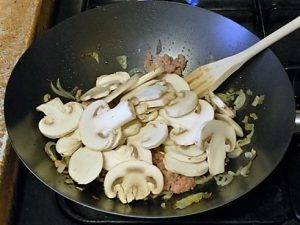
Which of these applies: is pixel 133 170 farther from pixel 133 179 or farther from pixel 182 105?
pixel 182 105

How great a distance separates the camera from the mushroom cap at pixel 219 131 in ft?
2.81

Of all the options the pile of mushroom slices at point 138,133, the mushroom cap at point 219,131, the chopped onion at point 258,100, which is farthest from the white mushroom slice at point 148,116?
the chopped onion at point 258,100

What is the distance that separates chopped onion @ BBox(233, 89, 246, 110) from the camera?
38.6 inches

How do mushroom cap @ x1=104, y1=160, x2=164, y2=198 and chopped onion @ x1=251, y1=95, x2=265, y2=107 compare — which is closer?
mushroom cap @ x1=104, y1=160, x2=164, y2=198

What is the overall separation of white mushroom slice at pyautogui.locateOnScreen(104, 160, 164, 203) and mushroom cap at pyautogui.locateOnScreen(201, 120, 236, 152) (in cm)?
12

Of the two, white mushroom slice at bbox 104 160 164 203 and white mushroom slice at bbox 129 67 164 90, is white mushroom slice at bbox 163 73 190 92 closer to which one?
white mushroom slice at bbox 129 67 164 90

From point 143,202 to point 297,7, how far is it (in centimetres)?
68

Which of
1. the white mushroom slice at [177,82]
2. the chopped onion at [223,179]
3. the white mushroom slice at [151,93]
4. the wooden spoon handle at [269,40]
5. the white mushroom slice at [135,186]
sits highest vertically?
the wooden spoon handle at [269,40]

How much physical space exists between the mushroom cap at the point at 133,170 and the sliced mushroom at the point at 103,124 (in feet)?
0.17

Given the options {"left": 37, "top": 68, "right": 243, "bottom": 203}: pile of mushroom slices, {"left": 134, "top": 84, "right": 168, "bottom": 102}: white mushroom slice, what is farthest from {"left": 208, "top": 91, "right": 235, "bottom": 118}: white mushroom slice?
{"left": 134, "top": 84, "right": 168, "bottom": 102}: white mushroom slice

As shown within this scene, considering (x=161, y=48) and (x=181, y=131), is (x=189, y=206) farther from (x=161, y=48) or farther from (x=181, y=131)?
(x=161, y=48)

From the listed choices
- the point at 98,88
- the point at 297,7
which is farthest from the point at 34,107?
the point at 297,7

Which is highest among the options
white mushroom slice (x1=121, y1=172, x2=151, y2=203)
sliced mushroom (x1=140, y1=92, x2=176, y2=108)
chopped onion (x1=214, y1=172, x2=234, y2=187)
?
sliced mushroom (x1=140, y1=92, x2=176, y2=108)

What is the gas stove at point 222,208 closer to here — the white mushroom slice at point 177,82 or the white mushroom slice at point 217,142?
the white mushroom slice at point 217,142
